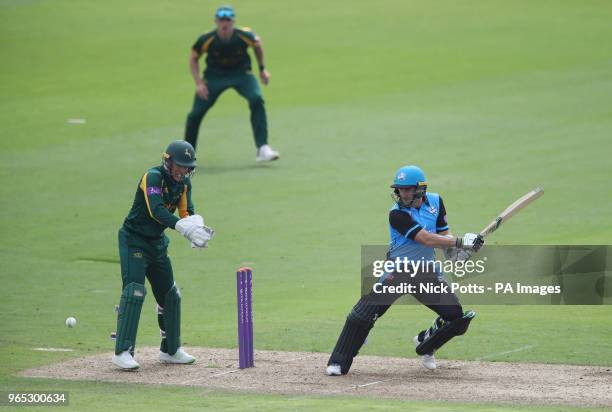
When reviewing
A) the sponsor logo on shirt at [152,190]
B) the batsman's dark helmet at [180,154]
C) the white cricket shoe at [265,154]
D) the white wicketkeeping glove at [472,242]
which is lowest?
the white wicketkeeping glove at [472,242]

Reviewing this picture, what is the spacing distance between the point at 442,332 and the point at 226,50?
11.1 meters

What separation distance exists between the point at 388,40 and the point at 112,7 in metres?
10.9

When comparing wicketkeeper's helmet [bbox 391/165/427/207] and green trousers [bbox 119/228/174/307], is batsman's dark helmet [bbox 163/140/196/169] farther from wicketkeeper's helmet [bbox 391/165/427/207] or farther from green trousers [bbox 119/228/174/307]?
wicketkeeper's helmet [bbox 391/165/427/207]

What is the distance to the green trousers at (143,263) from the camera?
468 inches

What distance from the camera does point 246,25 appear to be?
3653 centimetres

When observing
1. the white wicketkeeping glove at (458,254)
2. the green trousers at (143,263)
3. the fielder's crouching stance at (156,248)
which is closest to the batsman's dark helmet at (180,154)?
the fielder's crouching stance at (156,248)

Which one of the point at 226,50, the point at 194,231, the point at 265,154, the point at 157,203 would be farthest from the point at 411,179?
the point at 265,154

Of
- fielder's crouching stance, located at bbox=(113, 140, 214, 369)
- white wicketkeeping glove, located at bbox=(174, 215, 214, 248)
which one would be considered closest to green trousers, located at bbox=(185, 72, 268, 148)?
fielder's crouching stance, located at bbox=(113, 140, 214, 369)

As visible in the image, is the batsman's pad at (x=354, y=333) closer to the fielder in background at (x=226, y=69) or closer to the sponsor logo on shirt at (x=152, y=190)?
the sponsor logo on shirt at (x=152, y=190)

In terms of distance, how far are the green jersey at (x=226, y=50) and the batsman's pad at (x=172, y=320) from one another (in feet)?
33.0

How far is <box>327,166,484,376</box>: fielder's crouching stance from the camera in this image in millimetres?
11406

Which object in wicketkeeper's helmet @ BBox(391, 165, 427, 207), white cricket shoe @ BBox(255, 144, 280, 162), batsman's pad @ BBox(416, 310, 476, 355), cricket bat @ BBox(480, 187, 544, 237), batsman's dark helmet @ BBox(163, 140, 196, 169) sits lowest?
batsman's pad @ BBox(416, 310, 476, 355)

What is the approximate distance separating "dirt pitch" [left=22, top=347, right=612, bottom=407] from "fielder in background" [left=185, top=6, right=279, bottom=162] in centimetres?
976

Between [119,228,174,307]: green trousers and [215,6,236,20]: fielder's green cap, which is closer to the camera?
[119,228,174,307]: green trousers
